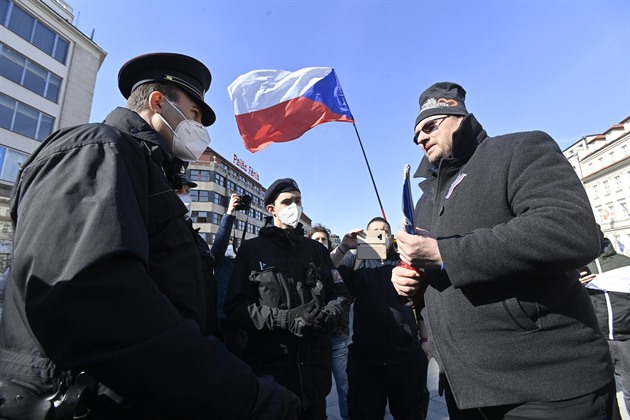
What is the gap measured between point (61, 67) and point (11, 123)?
232 inches

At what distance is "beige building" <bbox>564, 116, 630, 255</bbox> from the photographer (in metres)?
42.6

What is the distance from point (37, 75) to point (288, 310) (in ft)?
94.2

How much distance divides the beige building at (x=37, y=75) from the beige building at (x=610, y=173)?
54.4 meters

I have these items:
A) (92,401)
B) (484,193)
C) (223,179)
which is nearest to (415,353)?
(484,193)

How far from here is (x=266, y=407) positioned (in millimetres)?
918

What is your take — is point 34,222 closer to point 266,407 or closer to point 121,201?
point 121,201

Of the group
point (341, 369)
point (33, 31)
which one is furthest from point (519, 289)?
point (33, 31)

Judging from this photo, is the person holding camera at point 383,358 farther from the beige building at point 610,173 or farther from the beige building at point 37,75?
the beige building at point 610,173

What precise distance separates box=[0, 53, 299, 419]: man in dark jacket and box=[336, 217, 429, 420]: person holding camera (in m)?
2.40

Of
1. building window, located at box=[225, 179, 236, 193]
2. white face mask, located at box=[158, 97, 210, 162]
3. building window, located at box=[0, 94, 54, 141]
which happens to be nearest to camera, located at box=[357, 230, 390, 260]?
white face mask, located at box=[158, 97, 210, 162]

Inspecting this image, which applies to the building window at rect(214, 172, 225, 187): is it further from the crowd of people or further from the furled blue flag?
the furled blue flag

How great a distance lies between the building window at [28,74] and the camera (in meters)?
20.2

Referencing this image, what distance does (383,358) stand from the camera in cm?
328

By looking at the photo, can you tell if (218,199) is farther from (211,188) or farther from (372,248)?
(372,248)
